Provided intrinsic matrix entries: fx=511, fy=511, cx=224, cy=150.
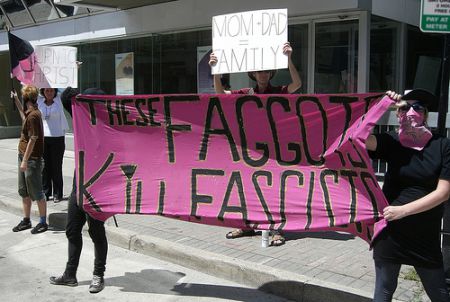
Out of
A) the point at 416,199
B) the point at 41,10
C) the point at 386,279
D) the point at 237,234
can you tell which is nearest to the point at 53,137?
the point at 237,234

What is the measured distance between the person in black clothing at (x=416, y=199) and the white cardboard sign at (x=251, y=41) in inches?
64.0

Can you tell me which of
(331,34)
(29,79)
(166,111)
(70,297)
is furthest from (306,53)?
(70,297)

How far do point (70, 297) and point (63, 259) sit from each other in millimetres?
1181

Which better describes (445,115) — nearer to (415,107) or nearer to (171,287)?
(415,107)

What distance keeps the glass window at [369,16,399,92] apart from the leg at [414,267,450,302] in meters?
6.42

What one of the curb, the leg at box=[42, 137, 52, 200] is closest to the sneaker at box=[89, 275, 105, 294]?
the curb

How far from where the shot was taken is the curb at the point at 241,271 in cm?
438

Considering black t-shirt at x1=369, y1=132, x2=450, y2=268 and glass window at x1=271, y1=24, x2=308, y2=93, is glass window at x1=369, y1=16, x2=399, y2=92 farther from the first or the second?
black t-shirt at x1=369, y1=132, x2=450, y2=268

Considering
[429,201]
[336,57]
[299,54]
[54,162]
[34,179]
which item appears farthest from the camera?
[299,54]

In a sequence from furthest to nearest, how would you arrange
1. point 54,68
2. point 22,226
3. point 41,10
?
point 41,10, point 54,68, point 22,226

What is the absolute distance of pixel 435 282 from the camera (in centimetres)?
320

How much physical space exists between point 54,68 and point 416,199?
5528 millimetres

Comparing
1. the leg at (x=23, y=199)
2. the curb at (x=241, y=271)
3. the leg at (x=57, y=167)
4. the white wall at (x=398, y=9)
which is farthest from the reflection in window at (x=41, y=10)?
the curb at (x=241, y=271)

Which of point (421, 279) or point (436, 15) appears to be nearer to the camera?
point (421, 279)
